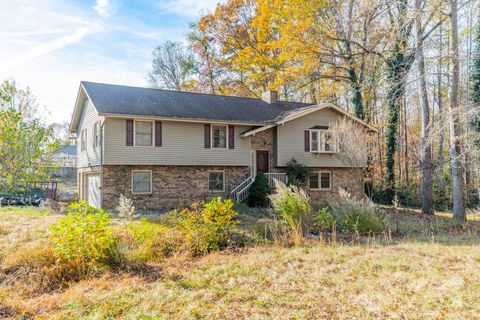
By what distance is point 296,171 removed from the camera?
16781 mm

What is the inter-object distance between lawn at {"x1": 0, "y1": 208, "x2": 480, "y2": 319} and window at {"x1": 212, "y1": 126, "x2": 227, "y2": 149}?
9.44m

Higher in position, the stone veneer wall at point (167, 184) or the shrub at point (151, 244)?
the stone veneer wall at point (167, 184)

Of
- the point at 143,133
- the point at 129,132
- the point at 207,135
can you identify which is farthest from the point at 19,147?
the point at 207,135

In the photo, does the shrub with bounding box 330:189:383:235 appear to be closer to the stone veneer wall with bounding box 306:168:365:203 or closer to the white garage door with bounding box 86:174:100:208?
the stone veneer wall with bounding box 306:168:365:203

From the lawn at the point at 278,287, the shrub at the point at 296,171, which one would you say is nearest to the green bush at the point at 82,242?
the lawn at the point at 278,287

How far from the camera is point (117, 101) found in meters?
14.4

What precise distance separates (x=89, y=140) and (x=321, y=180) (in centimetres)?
1196

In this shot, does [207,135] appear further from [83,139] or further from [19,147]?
[19,147]

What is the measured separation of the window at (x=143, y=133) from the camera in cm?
1417

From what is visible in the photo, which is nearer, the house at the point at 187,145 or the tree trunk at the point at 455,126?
the tree trunk at the point at 455,126

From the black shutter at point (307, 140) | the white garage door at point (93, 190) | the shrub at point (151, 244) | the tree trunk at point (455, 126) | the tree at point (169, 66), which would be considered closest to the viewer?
the shrub at point (151, 244)

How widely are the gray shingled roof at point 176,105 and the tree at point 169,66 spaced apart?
11.0m

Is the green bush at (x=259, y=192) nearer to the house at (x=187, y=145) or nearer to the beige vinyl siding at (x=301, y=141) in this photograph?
the house at (x=187, y=145)

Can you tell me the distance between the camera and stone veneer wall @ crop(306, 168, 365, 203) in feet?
58.3
